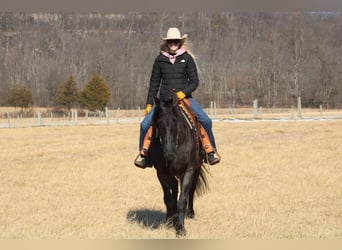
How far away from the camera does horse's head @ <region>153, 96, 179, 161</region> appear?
234 inches

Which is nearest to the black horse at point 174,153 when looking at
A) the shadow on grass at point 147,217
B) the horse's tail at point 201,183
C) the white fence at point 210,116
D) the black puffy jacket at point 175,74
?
the shadow on grass at point 147,217

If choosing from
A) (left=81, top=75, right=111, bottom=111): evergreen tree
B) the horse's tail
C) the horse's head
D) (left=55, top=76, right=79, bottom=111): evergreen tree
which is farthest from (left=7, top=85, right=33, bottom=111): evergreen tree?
the horse's head

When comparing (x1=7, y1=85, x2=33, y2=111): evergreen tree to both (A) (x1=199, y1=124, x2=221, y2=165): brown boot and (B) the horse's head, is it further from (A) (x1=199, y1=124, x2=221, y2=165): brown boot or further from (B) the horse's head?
(B) the horse's head

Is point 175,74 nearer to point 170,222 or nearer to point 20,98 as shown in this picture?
point 170,222

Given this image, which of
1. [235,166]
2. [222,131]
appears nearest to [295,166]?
[235,166]

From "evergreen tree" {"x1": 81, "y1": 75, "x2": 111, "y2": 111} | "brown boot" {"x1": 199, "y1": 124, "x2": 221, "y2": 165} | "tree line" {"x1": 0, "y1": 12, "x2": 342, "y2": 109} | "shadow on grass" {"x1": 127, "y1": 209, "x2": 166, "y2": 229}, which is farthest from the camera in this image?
"tree line" {"x1": 0, "y1": 12, "x2": 342, "y2": 109}

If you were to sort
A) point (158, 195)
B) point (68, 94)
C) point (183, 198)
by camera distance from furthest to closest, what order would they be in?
point (68, 94), point (158, 195), point (183, 198)

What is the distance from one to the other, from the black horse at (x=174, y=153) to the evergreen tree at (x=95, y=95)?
189ft

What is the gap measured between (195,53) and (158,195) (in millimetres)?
66967

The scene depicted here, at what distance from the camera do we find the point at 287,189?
1091 centimetres

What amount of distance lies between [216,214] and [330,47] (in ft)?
219

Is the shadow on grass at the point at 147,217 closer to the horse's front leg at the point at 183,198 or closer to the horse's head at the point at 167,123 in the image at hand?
the horse's front leg at the point at 183,198

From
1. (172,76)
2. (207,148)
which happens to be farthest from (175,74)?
(207,148)

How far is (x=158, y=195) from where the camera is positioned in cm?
1052
